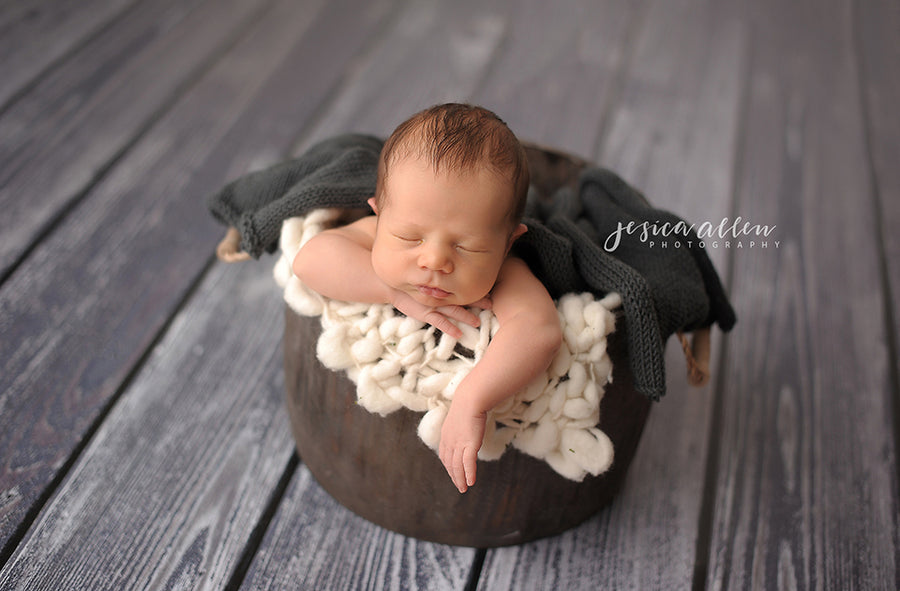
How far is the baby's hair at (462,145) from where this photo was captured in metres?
0.64

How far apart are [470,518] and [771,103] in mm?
1268

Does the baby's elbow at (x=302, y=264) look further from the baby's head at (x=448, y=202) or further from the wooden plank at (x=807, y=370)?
the wooden plank at (x=807, y=370)

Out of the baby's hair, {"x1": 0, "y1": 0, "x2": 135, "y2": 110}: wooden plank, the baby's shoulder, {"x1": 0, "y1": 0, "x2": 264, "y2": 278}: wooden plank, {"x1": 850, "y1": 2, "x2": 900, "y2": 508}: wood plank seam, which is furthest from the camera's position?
{"x1": 0, "y1": 0, "x2": 135, "y2": 110}: wooden plank

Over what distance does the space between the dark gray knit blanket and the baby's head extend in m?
0.11

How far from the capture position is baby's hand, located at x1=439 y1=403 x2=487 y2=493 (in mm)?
659

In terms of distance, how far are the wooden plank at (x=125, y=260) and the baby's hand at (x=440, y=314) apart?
49cm

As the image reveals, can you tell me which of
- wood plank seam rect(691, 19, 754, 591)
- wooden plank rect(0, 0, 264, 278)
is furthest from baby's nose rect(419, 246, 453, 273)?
wooden plank rect(0, 0, 264, 278)

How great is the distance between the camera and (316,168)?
867 mm

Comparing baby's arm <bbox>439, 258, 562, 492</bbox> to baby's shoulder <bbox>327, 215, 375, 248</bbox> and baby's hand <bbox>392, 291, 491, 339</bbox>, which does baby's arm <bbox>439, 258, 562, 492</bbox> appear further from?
baby's shoulder <bbox>327, 215, 375, 248</bbox>

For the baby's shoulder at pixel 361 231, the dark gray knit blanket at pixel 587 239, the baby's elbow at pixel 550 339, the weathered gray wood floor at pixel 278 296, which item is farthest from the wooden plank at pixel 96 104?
the baby's elbow at pixel 550 339

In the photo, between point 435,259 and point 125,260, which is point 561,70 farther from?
point 435,259

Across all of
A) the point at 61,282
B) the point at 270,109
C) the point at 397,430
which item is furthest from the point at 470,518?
the point at 270,109

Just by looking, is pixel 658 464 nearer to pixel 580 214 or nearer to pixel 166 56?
pixel 580 214

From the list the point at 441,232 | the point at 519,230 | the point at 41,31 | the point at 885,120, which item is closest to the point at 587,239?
the point at 519,230
